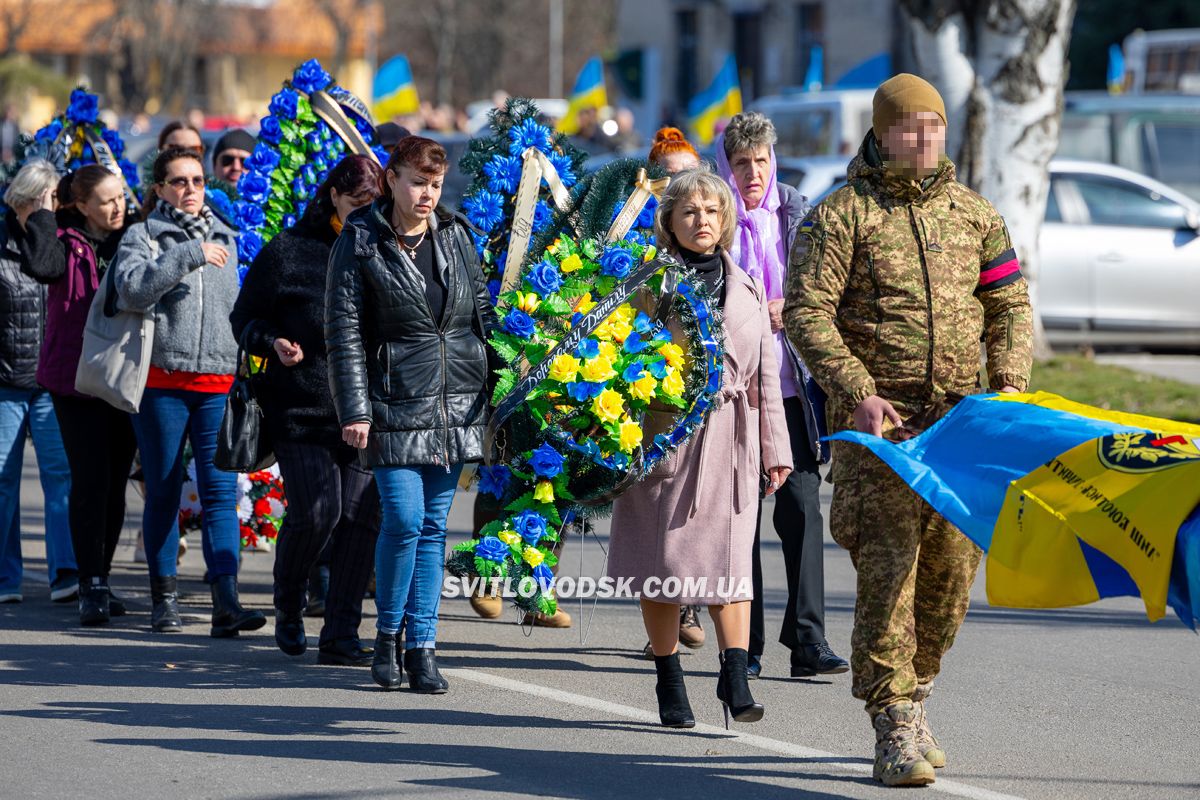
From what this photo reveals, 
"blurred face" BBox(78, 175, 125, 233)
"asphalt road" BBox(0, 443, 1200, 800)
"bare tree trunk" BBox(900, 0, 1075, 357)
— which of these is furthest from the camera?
"bare tree trunk" BBox(900, 0, 1075, 357)

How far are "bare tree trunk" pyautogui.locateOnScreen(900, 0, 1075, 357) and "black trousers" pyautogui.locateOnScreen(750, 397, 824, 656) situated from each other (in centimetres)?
809

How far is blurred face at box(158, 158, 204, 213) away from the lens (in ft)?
24.1

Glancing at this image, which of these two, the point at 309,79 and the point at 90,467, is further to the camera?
the point at 309,79

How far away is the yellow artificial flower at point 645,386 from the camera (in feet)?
19.3

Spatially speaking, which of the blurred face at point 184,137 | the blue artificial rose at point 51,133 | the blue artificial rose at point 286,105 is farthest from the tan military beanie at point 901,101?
the blue artificial rose at point 51,133

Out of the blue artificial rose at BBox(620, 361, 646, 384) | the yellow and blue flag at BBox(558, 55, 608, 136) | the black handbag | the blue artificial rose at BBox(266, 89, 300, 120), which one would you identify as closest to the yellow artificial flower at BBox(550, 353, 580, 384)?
the blue artificial rose at BBox(620, 361, 646, 384)

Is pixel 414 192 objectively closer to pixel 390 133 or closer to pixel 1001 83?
pixel 390 133

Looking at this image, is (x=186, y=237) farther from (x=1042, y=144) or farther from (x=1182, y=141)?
(x=1182, y=141)

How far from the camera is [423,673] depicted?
6.33 m

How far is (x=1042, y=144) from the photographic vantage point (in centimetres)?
1444

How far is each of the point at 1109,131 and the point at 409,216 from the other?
1424cm

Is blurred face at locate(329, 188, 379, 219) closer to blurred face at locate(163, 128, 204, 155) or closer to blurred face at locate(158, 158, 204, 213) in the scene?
blurred face at locate(158, 158, 204, 213)

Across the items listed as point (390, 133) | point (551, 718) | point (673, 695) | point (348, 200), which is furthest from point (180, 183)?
point (673, 695)

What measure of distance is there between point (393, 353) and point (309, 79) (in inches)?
93.3
